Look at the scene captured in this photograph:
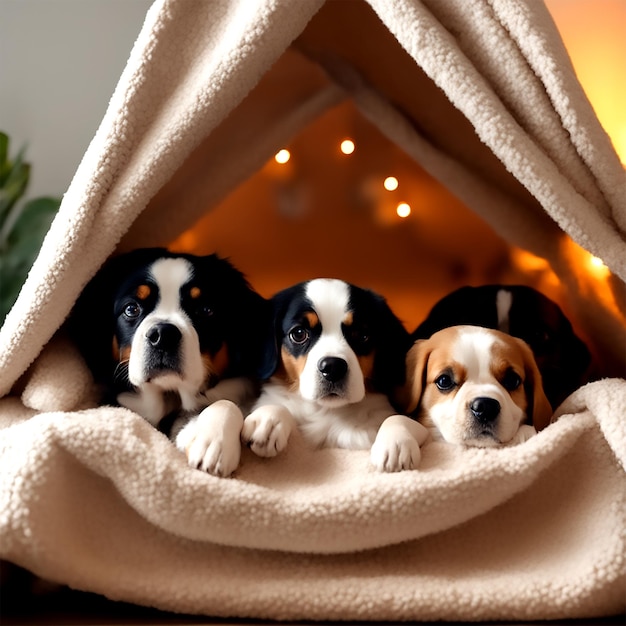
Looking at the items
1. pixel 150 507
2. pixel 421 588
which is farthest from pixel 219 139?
pixel 421 588

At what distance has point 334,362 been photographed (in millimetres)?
1354

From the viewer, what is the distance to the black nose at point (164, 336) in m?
1.35

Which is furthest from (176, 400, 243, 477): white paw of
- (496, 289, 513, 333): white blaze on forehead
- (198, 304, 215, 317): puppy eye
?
(496, 289, 513, 333): white blaze on forehead

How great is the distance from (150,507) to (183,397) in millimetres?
416

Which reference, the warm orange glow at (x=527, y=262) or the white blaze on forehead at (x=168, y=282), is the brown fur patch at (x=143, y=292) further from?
the warm orange glow at (x=527, y=262)

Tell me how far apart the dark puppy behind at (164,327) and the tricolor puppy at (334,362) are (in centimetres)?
8

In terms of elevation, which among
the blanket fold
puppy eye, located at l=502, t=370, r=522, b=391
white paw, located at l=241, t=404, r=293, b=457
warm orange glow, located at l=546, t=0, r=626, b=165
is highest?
warm orange glow, located at l=546, t=0, r=626, b=165

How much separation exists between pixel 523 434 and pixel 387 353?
0.35 m

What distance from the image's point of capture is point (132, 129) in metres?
1.39

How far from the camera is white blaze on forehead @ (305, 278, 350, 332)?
4.78 feet

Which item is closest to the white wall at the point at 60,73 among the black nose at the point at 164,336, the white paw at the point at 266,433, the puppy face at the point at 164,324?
the puppy face at the point at 164,324

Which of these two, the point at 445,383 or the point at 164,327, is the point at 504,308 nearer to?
the point at 445,383

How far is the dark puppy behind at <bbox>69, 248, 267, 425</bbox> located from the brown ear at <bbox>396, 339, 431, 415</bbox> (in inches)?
11.7

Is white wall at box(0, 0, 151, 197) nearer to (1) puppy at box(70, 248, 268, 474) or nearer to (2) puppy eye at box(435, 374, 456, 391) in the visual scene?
(1) puppy at box(70, 248, 268, 474)
